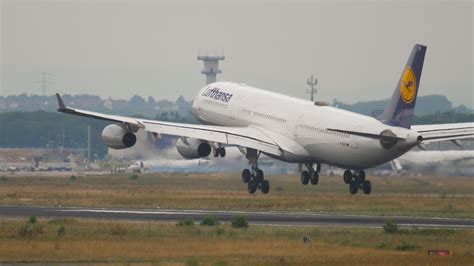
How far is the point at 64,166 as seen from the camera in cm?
15950

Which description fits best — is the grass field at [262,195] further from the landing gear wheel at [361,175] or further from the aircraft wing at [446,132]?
the aircraft wing at [446,132]

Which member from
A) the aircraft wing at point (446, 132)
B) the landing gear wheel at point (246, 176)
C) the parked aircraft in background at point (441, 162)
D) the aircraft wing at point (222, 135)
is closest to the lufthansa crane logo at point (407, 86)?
the aircraft wing at point (446, 132)

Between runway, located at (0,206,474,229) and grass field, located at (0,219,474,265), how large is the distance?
3.79 meters

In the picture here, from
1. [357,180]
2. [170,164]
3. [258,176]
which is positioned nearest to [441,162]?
[357,180]

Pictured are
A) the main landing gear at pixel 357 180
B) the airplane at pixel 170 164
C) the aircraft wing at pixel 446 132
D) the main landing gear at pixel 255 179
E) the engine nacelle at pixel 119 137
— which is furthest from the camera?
the airplane at pixel 170 164

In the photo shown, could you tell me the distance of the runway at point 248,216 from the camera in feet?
226

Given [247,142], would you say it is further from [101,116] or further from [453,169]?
[453,169]

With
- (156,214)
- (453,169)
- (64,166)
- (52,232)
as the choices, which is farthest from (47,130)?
(52,232)

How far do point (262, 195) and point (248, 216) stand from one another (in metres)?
17.9

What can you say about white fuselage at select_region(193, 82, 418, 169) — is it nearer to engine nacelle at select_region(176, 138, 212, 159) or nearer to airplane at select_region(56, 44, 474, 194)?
airplane at select_region(56, 44, 474, 194)

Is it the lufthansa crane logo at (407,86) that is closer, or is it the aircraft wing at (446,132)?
the lufthansa crane logo at (407,86)

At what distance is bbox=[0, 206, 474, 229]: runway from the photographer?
226 feet

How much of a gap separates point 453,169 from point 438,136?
20.8 m

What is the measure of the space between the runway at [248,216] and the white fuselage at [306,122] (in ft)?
11.3
